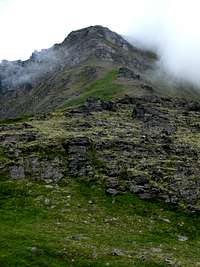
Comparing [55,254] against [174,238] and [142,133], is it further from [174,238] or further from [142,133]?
[142,133]

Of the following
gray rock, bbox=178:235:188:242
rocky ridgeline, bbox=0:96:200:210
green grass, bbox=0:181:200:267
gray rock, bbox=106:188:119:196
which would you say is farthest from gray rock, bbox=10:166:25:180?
gray rock, bbox=178:235:188:242

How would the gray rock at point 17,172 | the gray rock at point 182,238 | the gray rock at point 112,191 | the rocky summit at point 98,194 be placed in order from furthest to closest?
the gray rock at point 17,172
the gray rock at point 112,191
the gray rock at point 182,238
the rocky summit at point 98,194

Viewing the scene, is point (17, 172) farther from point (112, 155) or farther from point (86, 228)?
point (86, 228)

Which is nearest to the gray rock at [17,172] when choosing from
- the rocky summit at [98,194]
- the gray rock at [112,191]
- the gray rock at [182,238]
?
the rocky summit at [98,194]

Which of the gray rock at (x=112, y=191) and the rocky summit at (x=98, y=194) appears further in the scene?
the gray rock at (x=112, y=191)

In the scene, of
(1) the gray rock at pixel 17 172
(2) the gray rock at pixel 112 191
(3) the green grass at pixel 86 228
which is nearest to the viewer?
(3) the green grass at pixel 86 228

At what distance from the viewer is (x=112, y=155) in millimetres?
64875

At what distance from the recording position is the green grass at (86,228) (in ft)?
130

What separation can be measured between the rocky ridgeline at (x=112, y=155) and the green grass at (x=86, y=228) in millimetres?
2497

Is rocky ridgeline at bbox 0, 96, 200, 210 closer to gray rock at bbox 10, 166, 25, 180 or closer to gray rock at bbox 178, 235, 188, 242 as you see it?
gray rock at bbox 10, 166, 25, 180

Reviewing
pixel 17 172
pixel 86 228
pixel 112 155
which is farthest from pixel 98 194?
pixel 112 155

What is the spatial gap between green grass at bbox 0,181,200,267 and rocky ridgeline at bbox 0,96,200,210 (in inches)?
Result: 98.3

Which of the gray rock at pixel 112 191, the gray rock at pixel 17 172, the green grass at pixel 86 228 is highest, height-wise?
the gray rock at pixel 17 172

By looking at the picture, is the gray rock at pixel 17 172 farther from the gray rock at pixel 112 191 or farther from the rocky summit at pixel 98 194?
the gray rock at pixel 112 191
